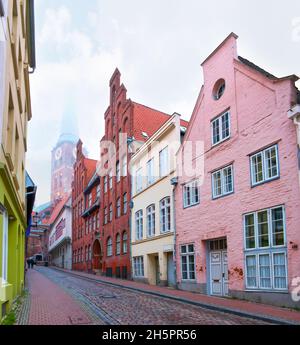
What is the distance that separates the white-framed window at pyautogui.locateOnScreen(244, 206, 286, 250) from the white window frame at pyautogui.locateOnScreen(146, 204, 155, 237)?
9.68m

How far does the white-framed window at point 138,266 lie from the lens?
86.0ft

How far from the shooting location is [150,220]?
82.0ft

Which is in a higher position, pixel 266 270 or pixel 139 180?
pixel 139 180

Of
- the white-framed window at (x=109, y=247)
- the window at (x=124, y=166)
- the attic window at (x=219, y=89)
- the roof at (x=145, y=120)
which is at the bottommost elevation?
the white-framed window at (x=109, y=247)

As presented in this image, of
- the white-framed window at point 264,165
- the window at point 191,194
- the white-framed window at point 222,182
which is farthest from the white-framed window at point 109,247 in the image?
the white-framed window at point 264,165

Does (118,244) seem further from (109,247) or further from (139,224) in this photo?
(139,224)

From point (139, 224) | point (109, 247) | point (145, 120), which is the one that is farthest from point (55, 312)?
point (109, 247)

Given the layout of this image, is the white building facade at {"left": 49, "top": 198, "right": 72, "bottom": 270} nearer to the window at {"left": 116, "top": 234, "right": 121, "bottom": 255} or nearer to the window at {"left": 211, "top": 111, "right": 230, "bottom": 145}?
the window at {"left": 116, "top": 234, "right": 121, "bottom": 255}

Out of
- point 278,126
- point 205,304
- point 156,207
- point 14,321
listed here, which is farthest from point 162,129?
point 14,321

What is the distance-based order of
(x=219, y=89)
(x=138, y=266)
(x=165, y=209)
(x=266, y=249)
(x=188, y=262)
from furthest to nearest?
(x=138, y=266) → (x=165, y=209) → (x=188, y=262) → (x=219, y=89) → (x=266, y=249)

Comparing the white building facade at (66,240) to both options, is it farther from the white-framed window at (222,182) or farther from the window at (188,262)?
the white-framed window at (222,182)

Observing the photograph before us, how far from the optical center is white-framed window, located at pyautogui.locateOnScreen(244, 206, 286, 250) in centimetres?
1370

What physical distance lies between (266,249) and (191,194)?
5.96 metres

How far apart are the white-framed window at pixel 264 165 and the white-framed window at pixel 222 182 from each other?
139 cm
